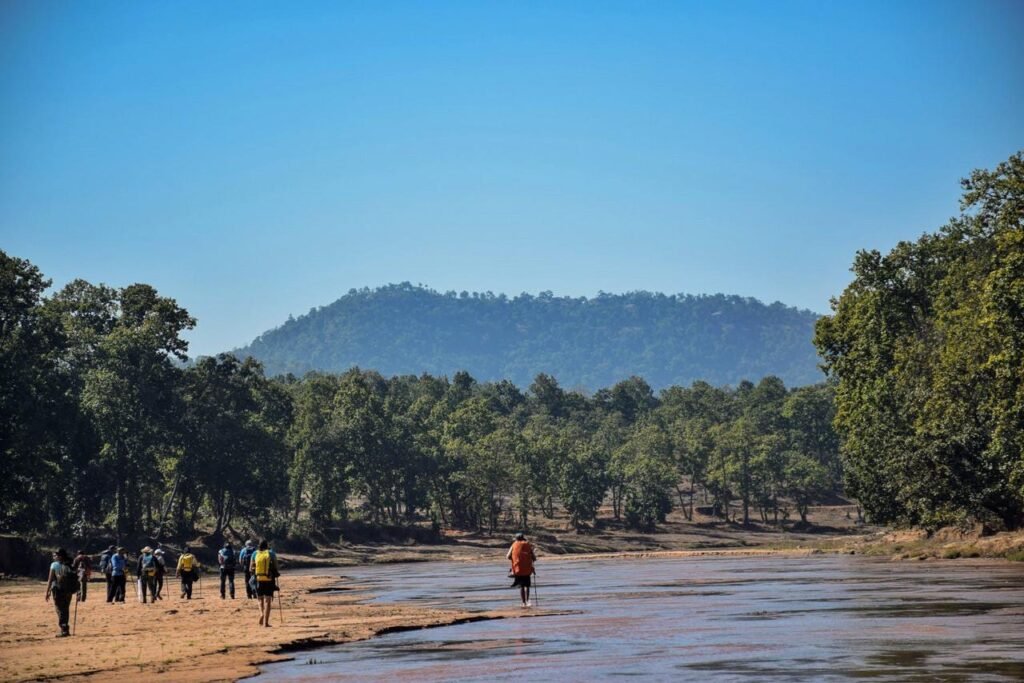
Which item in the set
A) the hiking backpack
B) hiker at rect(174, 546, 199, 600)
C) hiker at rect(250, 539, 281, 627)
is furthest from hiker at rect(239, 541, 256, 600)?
the hiking backpack

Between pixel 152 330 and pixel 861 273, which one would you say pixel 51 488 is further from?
pixel 861 273

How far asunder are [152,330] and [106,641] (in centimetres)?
7323

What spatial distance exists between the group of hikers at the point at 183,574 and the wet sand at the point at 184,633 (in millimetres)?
650

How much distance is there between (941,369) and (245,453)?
190 feet

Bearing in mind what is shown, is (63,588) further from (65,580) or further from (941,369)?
(941,369)

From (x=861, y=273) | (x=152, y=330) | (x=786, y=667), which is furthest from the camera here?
(x=152, y=330)

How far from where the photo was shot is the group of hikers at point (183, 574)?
34812 mm

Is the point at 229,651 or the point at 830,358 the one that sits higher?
the point at 830,358

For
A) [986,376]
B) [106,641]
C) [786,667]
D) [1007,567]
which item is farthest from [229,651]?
[986,376]

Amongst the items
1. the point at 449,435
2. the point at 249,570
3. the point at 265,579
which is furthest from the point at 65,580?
the point at 449,435

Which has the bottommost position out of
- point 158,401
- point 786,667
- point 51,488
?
point 786,667

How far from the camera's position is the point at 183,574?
51.6 m

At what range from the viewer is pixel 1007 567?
5334 centimetres

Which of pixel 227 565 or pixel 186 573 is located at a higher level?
pixel 227 565
